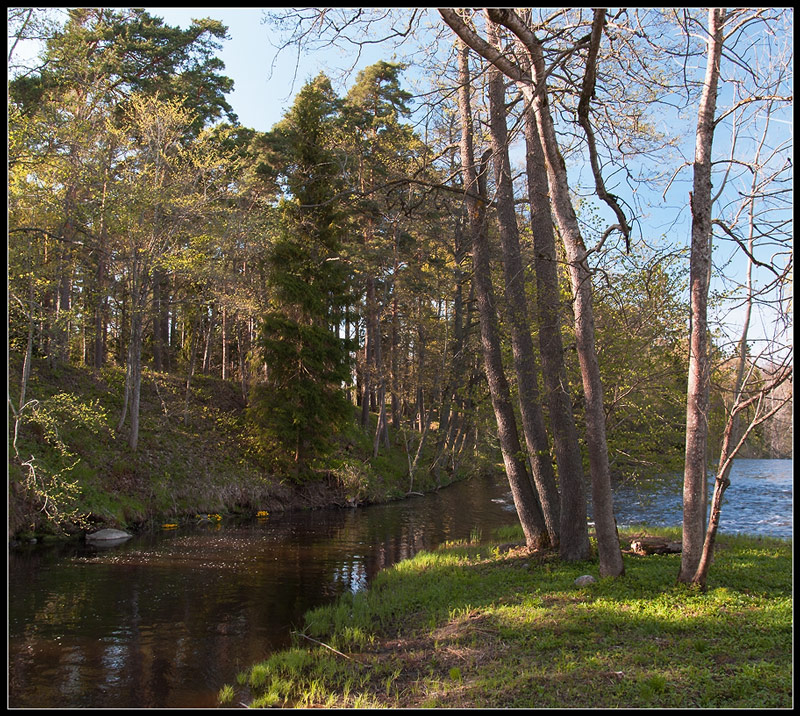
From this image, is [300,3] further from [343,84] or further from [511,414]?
[511,414]

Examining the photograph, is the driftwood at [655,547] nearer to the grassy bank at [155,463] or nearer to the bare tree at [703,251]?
the bare tree at [703,251]

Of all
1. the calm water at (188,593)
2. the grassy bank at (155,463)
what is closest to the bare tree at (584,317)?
the calm water at (188,593)

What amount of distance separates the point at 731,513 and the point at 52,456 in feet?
61.4

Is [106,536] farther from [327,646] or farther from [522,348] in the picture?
[522,348]

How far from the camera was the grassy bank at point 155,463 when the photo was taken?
1229 centimetres

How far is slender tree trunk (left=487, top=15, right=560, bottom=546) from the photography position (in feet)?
28.9

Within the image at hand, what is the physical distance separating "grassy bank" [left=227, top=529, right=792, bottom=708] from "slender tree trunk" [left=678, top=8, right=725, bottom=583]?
1025 millimetres

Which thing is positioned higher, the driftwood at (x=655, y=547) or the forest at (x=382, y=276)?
the forest at (x=382, y=276)

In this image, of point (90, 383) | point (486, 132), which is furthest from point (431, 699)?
point (90, 383)

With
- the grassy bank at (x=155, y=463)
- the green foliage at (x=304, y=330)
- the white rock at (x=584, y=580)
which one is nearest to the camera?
the white rock at (x=584, y=580)

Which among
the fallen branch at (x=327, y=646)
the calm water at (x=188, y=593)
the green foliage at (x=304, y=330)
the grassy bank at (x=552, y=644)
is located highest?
the green foliage at (x=304, y=330)

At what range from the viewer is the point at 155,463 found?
16016 millimetres

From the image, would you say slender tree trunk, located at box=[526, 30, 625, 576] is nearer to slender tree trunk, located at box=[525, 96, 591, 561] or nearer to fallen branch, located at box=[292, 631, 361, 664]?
slender tree trunk, located at box=[525, 96, 591, 561]

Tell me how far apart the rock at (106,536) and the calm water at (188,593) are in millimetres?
318
